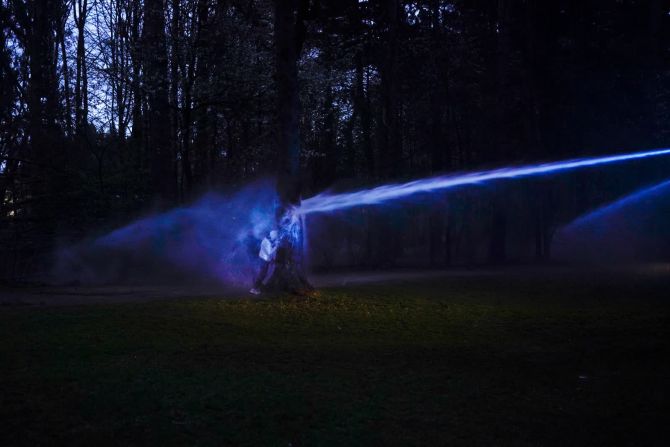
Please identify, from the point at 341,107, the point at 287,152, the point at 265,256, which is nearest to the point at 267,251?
the point at 265,256

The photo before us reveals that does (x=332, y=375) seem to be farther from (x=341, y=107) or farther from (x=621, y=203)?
(x=621, y=203)

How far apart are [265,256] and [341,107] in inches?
692

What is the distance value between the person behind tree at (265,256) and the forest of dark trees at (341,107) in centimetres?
188

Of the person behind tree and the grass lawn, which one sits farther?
the person behind tree

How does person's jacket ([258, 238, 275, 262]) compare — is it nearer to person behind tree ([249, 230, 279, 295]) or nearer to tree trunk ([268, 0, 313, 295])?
person behind tree ([249, 230, 279, 295])

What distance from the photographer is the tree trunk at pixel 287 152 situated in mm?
14703

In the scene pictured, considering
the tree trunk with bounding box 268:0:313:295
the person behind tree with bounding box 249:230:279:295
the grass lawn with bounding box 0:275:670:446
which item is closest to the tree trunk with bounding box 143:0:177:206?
the person behind tree with bounding box 249:230:279:295

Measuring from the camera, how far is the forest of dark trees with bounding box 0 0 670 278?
19.7 m

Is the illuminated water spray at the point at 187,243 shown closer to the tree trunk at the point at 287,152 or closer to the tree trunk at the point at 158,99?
the tree trunk at the point at 158,99

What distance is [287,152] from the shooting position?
14.9 metres

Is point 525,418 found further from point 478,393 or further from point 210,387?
point 210,387

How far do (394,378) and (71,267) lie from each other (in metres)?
14.7

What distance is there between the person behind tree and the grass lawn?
1678mm

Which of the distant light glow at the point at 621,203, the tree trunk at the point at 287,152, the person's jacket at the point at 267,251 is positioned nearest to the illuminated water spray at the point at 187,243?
the person's jacket at the point at 267,251
